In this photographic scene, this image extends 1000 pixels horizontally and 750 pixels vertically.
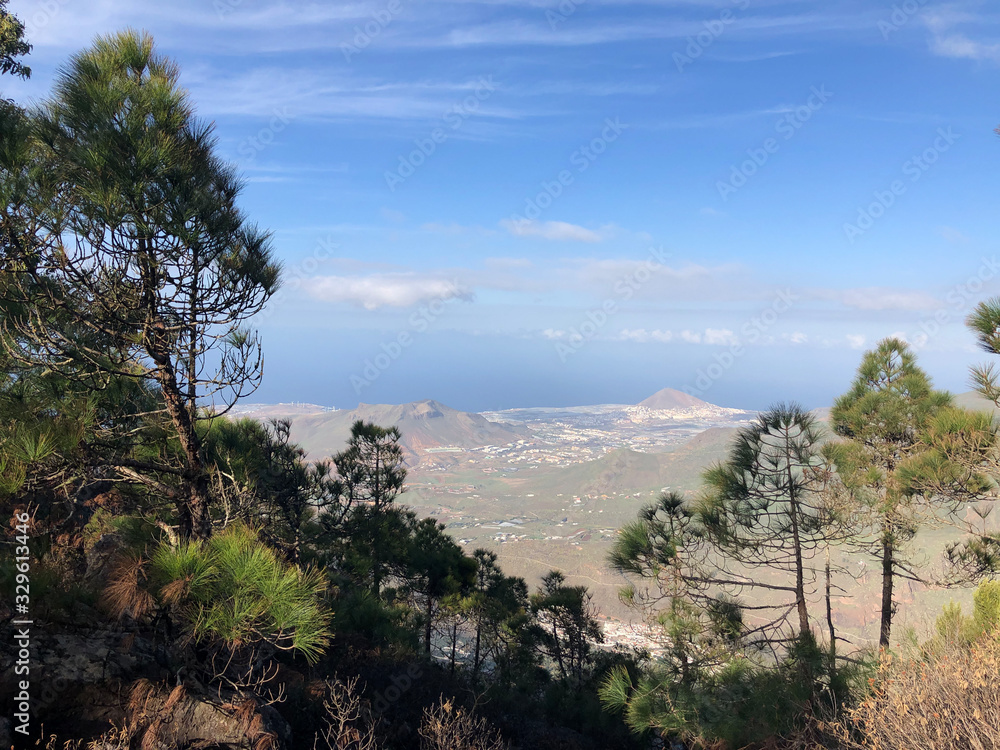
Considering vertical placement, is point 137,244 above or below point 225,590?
above

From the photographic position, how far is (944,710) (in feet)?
10.9

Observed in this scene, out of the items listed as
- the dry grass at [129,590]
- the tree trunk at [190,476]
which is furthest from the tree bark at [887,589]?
the dry grass at [129,590]

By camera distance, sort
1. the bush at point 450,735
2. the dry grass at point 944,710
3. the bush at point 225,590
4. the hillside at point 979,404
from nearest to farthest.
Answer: the dry grass at point 944,710 → the bush at point 225,590 → the bush at point 450,735 → the hillside at point 979,404

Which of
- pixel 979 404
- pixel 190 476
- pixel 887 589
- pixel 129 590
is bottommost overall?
pixel 887 589

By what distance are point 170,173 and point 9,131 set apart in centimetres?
100

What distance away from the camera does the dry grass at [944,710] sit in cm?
326

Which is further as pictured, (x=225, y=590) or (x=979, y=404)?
(x=979, y=404)

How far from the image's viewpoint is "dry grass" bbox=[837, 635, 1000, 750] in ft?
10.7

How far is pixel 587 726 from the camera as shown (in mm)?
9562

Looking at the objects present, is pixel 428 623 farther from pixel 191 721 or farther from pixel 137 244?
pixel 137 244

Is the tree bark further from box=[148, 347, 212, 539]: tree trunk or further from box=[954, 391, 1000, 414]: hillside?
box=[148, 347, 212, 539]: tree trunk

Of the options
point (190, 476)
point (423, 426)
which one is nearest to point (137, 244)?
point (190, 476)

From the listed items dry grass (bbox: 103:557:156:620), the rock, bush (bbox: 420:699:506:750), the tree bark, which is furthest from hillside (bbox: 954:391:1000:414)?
dry grass (bbox: 103:557:156:620)

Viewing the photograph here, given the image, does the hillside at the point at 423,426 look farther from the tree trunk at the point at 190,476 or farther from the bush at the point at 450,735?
the tree trunk at the point at 190,476
